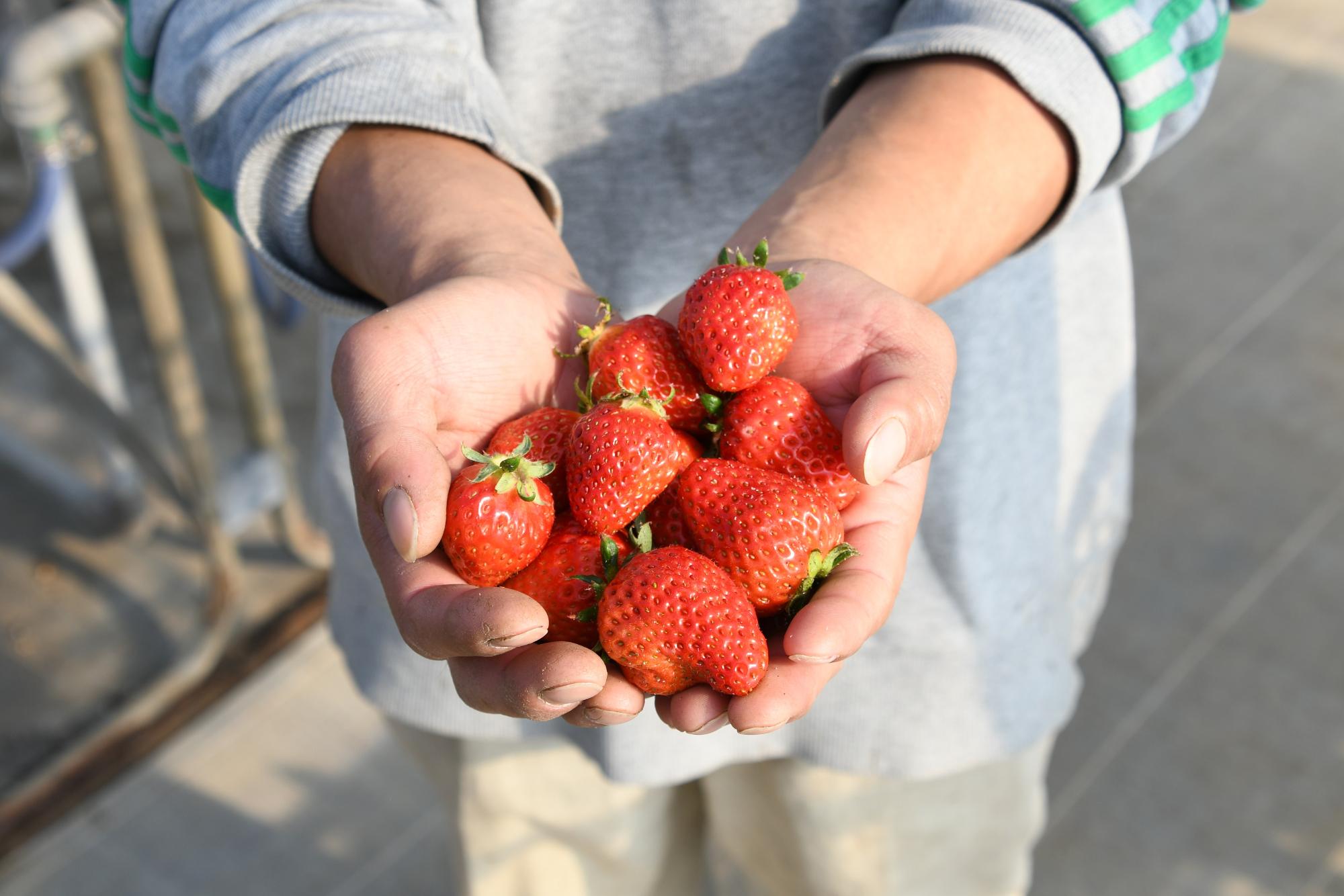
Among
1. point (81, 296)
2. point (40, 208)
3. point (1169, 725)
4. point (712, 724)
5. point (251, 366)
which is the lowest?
point (1169, 725)

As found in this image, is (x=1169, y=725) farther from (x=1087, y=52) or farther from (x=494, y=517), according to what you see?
(x=494, y=517)

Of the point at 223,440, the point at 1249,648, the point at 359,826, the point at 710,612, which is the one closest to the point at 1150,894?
the point at 1249,648

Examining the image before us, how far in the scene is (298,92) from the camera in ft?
3.44

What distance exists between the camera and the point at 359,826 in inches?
85.6

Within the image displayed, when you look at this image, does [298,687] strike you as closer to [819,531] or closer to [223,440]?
[223,440]

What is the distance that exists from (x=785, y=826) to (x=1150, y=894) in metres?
0.94

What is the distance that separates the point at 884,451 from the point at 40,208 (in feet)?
5.62

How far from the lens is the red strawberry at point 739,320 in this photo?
0.99 metres

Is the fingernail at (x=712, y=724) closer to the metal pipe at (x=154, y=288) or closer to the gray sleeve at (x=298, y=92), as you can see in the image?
the gray sleeve at (x=298, y=92)

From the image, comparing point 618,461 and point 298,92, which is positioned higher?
point 298,92

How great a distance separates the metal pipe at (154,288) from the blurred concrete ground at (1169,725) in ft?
1.03

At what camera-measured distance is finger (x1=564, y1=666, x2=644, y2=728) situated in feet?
2.93

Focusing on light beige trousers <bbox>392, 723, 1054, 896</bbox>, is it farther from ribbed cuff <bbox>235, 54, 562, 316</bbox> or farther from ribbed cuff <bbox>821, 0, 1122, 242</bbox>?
ribbed cuff <bbox>821, 0, 1122, 242</bbox>

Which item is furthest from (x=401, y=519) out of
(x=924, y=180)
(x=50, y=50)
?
(x=50, y=50)
